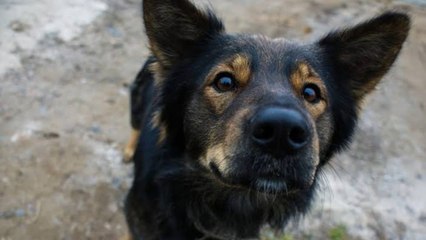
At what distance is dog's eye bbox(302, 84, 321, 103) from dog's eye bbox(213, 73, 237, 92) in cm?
39

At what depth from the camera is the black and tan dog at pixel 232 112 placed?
263 centimetres

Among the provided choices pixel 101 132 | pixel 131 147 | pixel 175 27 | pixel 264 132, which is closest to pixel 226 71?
pixel 175 27

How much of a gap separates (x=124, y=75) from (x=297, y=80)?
282cm

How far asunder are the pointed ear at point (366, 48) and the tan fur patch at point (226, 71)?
634 millimetres

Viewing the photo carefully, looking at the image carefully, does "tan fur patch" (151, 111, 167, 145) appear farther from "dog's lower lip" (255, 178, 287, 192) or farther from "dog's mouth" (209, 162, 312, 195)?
"dog's lower lip" (255, 178, 287, 192)

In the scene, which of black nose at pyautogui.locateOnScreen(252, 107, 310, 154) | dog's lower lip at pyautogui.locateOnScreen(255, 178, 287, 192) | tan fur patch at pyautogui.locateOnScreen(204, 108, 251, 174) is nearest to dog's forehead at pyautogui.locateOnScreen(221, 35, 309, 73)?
tan fur patch at pyautogui.locateOnScreen(204, 108, 251, 174)

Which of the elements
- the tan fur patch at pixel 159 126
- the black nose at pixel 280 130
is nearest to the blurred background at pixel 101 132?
the tan fur patch at pixel 159 126

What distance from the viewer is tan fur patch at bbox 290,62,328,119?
2.88m

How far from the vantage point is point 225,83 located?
114 inches

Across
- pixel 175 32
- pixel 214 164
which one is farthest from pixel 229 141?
pixel 175 32

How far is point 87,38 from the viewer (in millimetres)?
5676

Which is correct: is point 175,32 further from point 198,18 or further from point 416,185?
point 416,185

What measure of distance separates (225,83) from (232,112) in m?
0.24

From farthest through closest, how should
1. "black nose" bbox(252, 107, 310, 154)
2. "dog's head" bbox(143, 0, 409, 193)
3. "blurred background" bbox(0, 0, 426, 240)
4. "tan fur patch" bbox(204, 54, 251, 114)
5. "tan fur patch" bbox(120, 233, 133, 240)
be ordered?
"blurred background" bbox(0, 0, 426, 240) < "tan fur patch" bbox(120, 233, 133, 240) < "tan fur patch" bbox(204, 54, 251, 114) < "dog's head" bbox(143, 0, 409, 193) < "black nose" bbox(252, 107, 310, 154)
